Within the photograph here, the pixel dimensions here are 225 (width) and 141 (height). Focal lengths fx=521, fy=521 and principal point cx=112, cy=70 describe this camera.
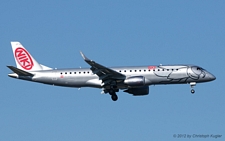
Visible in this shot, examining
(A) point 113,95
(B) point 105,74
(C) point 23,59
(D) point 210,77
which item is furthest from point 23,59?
(D) point 210,77

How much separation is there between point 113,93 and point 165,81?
649cm

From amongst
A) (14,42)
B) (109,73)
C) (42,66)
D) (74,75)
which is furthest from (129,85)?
(14,42)

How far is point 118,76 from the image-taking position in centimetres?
6006

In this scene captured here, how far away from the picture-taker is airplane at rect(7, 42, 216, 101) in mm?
59688

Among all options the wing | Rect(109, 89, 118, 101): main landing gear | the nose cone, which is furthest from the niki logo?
the nose cone

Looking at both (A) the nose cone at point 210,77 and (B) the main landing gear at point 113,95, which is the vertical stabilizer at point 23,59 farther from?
(A) the nose cone at point 210,77

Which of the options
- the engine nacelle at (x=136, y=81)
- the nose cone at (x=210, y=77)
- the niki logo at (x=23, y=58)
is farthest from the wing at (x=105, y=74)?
the niki logo at (x=23, y=58)

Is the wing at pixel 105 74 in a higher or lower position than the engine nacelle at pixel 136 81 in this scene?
higher

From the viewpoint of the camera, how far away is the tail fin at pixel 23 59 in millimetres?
65188

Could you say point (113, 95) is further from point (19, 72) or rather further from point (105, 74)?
point (19, 72)

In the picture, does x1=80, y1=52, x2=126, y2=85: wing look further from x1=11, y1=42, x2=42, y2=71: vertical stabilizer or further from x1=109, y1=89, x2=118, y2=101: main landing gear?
x1=11, y1=42, x2=42, y2=71: vertical stabilizer

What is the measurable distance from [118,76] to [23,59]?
13596 millimetres

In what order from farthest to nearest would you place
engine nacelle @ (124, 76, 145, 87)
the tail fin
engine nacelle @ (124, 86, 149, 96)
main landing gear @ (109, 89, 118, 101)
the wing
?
the tail fin < engine nacelle @ (124, 86, 149, 96) < main landing gear @ (109, 89, 118, 101) < engine nacelle @ (124, 76, 145, 87) < the wing

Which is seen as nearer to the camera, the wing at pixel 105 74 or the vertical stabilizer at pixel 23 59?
the wing at pixel 105 74
